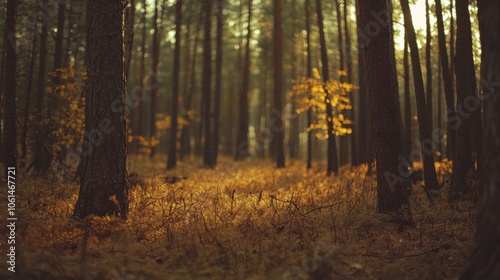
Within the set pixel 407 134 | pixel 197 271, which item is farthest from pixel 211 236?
pixel 407 134

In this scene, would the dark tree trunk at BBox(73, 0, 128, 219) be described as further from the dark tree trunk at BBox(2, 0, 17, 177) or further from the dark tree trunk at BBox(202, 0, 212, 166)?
the dark tree trunk at BBox(202, 0, 212, 166)

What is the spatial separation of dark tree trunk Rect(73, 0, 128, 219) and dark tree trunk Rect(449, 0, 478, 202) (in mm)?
7372

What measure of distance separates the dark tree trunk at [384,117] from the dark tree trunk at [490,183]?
3.27 meters

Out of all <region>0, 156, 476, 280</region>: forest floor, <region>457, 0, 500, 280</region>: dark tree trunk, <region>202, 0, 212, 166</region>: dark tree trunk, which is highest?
<region>202, 0, 212, 166</region>: dark tree trunk

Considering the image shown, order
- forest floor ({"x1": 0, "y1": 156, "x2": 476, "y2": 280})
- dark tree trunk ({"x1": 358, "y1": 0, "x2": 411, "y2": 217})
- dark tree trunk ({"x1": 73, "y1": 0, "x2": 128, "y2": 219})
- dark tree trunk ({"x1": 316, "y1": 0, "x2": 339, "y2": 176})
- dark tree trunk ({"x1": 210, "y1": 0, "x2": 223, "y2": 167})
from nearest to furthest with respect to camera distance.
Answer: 1. forest floor ({"x1": 0, "y1": 156, "x2": 476, "y2": 280})
2. dark tree trunk ({"x1": 73, "y1": 0, "x2": 128, "y2": 219})
3. dark tree trunk ({"x1": 358, "y1": 0, "x2": 411, "y2": 217})
4. dark tree trunk ({"x1": 316, "y1": 0, "x2": 339, "y2": 176})
5. dark tree trunk ({"x1": 210, "y1": 0, "x2": 223, "y2": 167})

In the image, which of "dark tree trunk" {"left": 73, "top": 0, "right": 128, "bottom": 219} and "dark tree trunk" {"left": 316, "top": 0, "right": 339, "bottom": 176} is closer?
"dark tree trunk" {"left": 73, "top": 0, "right": 128, "bottom": 219}

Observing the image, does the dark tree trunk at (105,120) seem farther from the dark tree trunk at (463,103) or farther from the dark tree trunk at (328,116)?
the dark tree trunk at (328,116)

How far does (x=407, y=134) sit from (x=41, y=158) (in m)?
13.4

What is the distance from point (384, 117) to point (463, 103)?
2.95 meters

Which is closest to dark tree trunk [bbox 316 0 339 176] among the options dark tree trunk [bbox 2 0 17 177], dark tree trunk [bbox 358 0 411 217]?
dark tree trunk [bbox 358 0 411 217]

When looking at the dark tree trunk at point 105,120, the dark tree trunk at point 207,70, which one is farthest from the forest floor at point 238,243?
the dark tree trunk at point 207,70

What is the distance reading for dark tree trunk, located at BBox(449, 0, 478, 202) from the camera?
29.0 ft

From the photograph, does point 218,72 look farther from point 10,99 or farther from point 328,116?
point 10,99

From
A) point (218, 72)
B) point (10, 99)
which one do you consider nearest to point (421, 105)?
point (10, 99)
